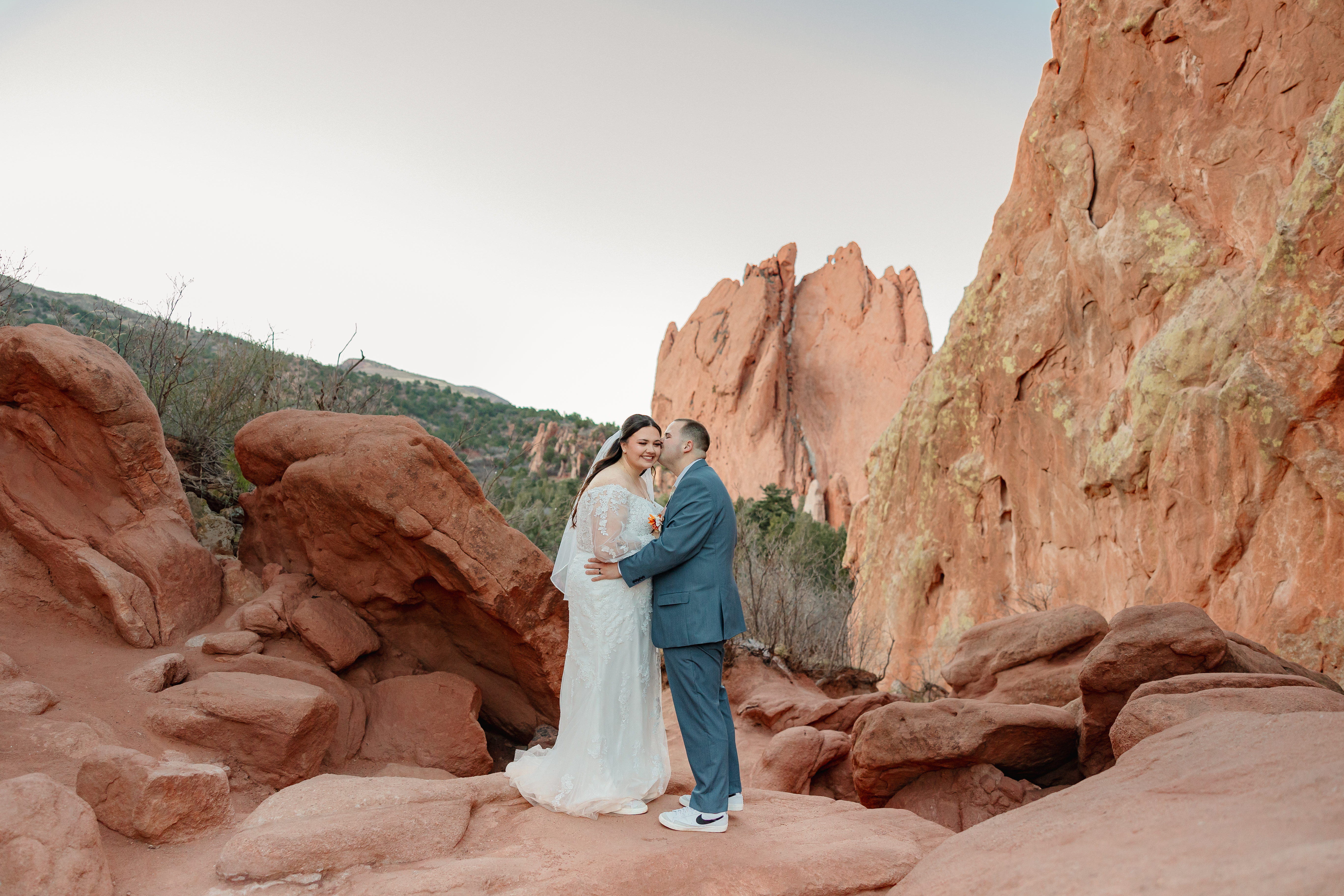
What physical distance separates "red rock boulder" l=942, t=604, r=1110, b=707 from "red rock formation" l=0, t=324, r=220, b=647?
734 cm

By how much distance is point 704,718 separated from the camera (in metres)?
4.21

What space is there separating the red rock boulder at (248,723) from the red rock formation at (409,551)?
1.19 meters

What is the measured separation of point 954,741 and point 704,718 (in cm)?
277

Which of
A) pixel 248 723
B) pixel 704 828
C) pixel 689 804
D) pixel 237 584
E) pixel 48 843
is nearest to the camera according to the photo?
pixel 48 843

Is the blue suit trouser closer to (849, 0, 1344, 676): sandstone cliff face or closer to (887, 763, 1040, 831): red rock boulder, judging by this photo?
(887, 763, 1040, 831): red rock boulder

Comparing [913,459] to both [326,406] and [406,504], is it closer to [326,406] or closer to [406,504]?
[326,406]

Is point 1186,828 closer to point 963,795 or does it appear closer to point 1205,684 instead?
point 1205,684

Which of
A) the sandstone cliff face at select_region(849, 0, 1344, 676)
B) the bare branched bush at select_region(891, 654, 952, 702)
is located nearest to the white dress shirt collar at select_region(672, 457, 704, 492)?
the bare branched bush at select_region(891, 654, 952, 702)

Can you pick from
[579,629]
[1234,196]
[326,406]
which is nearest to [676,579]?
[579,629]

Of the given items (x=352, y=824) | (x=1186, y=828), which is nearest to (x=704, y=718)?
(x=352, y=824)

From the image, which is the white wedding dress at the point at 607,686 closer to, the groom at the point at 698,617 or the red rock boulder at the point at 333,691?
the groom at the point at 698,617

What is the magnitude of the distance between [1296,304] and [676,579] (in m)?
9.05

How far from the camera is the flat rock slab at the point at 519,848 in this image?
3.44 meters

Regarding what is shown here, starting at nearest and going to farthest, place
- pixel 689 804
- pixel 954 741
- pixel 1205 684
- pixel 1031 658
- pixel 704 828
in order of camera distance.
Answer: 1. pixel 704 828
2. pixel 689 804
3. pixel 1205 684
4. pixel 954 741
5. pixel 1031 658
